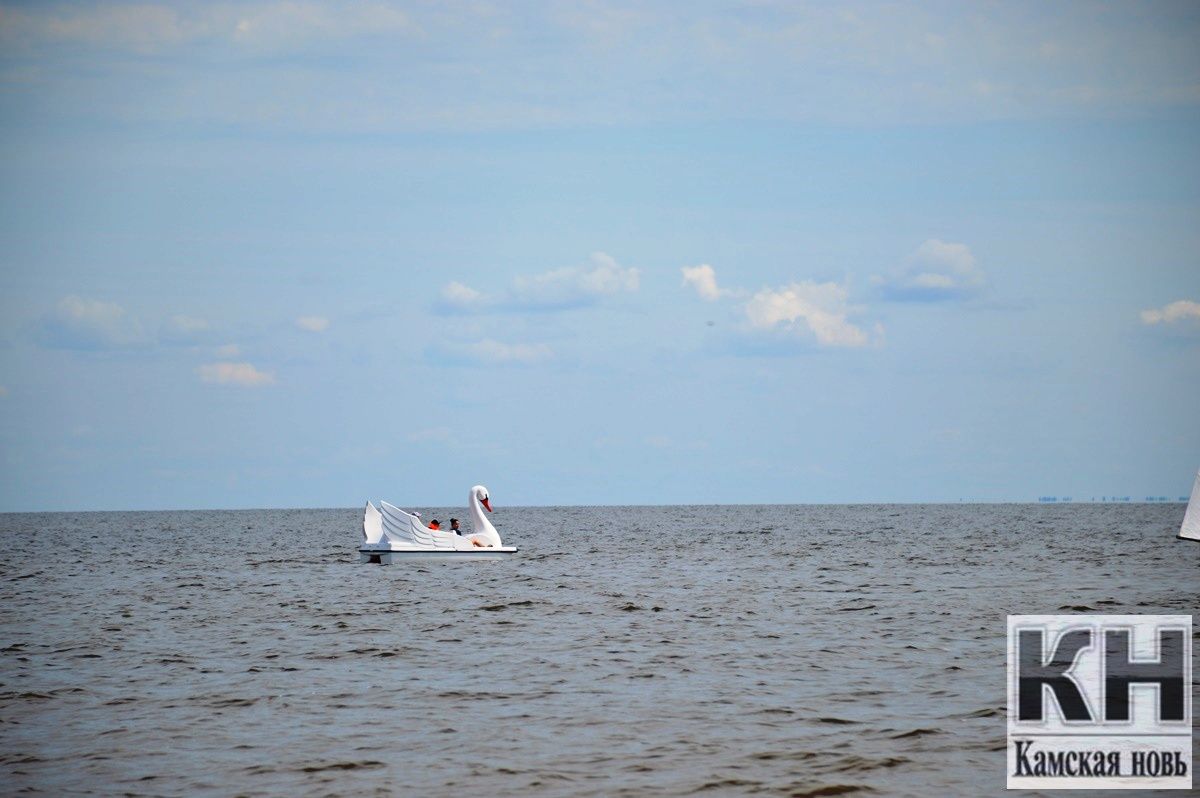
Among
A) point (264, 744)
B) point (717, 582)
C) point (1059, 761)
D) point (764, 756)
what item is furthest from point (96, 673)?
point (717, 582)

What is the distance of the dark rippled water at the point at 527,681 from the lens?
53.4ft

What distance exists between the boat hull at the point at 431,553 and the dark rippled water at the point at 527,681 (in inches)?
89.7

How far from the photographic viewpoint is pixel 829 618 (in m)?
33.2

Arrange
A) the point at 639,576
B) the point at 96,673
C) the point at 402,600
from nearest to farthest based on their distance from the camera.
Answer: the point at 96,673 < the point at 402,600 < the point at 639,576

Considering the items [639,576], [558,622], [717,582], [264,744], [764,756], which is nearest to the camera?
[764,756]

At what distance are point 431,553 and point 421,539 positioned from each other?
74 cm

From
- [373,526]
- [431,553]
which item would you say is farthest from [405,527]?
[373,526]

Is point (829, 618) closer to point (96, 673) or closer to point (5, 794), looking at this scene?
point (96, 673)

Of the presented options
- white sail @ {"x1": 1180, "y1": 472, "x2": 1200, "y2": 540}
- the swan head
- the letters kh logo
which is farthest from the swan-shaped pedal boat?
the letters kh logo

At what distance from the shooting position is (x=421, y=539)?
5191 cm

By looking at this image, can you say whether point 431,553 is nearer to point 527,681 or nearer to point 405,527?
point 405,527

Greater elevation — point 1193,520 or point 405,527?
point 1193,520

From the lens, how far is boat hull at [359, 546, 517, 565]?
5209 cm

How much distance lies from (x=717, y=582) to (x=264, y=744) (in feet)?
101
